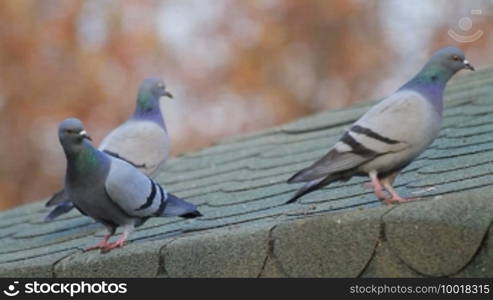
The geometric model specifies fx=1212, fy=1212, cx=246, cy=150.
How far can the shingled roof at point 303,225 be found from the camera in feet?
11.8

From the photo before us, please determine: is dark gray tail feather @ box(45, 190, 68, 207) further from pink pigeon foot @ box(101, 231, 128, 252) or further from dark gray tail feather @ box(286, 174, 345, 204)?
dark gray tail feather @ box(286, 174, 345, 204)

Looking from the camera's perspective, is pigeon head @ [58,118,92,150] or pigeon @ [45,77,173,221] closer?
pigeon head @ [58,118,92,150]

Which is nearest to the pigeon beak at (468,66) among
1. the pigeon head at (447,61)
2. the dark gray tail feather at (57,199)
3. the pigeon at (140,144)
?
the pigeon head at (447,61)

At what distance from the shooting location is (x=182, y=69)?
17.4 meters

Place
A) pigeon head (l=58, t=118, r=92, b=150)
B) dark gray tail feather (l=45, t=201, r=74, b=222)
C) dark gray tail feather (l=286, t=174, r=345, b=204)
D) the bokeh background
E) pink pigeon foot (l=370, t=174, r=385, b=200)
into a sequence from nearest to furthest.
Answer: pink pigeon foot (l=370, t=174, r=385, b=200) < dark gray tail feather (l=286, t=174, r=345, b=204) < pigeon head (l=58, t=118, r=92, b=150) < dark gray tail feather (l=45, t=201, r=74, b=222) < the bokeh background

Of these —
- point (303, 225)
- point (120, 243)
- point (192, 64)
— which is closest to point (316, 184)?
point (303, 225)

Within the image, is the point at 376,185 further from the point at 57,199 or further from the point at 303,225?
the point at 57,199

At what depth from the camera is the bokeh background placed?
16.8m

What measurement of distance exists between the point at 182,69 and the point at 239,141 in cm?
1004

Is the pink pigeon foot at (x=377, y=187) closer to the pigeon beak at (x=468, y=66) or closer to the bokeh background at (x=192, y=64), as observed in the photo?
the pigeon beak at (x=468, y=66)

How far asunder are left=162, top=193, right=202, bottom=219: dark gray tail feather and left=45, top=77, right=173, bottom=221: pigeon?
977mm

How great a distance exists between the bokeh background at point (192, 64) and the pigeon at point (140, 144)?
32.6ft

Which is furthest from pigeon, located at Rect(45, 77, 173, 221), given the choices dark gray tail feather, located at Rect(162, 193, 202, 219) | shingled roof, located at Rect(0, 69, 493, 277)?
dark gray tail feather, located at Rect(162, 193, 202, 219)

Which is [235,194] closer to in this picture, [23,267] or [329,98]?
[23,267]
